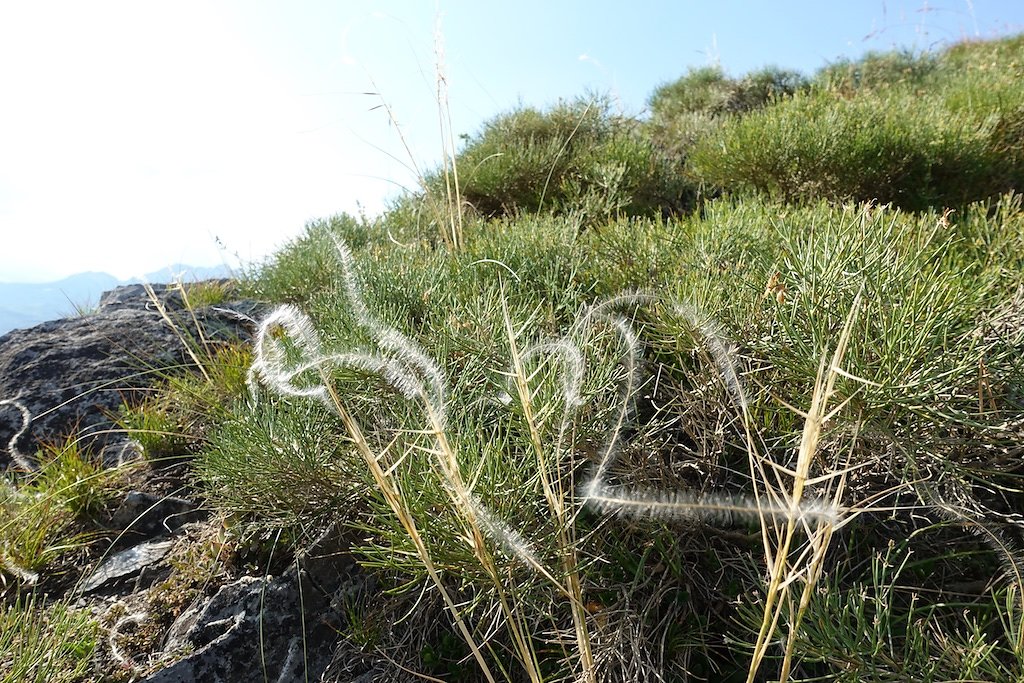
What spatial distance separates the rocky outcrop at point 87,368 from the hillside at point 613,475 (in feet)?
1.09

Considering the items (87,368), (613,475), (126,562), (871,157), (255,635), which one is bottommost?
(255,635)

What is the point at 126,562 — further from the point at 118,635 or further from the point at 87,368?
the point at 87,368

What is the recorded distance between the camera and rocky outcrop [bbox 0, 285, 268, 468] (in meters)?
2.96

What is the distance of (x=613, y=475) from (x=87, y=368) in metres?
2.96

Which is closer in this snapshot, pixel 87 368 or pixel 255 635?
pixel 255 635

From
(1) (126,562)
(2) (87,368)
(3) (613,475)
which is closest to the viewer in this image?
(3) (613,475)

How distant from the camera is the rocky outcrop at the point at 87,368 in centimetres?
296

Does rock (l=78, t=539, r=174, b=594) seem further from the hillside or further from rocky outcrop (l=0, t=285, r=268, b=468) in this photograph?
rocky outcrop (l=0, t=285, r=268, b=468)

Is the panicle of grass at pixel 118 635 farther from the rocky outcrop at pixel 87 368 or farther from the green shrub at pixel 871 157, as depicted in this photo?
the green shrub at pixel 871 157

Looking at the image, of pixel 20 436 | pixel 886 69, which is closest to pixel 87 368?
pixel 20 436

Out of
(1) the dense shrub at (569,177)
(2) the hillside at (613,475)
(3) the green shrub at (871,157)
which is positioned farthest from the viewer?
(1) the dense shrub at (569,177)

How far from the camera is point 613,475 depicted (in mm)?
1703

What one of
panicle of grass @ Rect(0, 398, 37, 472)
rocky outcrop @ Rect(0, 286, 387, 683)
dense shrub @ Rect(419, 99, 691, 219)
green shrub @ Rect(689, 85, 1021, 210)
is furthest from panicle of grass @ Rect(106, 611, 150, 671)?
green shrub @ Rect(689, 85, 1021, 210)

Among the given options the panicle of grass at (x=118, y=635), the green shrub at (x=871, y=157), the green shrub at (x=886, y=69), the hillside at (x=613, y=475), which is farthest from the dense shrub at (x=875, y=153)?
the panicle of grass at (x=118, y=635)
